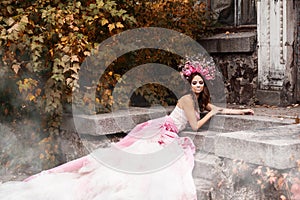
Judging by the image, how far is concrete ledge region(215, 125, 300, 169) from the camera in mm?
3801

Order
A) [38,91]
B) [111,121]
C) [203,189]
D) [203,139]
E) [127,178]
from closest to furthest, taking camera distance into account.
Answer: [203,189] → [127,178] → [203,139] → [111,121] → [38,91]

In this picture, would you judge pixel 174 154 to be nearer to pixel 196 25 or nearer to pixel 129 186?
pixel 129 186

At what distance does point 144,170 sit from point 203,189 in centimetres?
70

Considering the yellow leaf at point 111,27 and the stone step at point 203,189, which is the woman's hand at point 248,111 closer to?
the stone step at point 203,189

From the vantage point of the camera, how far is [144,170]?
203 inches

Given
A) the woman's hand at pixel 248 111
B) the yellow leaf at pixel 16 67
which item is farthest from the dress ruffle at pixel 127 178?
the yellow leaf at pixel 16 67

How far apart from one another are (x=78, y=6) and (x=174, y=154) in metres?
2.43

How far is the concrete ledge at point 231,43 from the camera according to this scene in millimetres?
7473

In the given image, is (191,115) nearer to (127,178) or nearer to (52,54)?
(127,178)

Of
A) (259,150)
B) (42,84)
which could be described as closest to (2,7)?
(42,84)

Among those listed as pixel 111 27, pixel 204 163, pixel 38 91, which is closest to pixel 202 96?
pixel 204 163

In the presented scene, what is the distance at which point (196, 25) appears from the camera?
26.1 feet

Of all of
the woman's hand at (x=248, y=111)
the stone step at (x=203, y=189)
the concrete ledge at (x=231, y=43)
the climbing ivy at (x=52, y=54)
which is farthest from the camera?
the concrete ledge at (x=231, y=43)

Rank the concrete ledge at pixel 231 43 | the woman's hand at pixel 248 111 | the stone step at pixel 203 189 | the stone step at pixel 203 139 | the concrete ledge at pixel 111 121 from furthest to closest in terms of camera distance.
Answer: the concrete ledge at pixel 231 43 < the concrete ledge at pixel 111 121 < the woman's hand at pixel 248 111 < the stone step at pixel 203 139 < the stone step at pixel 203 189
